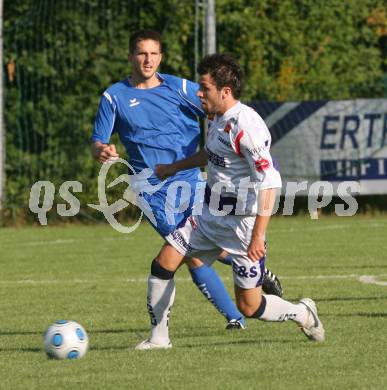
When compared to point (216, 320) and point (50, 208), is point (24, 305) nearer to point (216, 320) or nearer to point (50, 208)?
point (216, 320)

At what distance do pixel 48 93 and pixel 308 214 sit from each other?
4.09m

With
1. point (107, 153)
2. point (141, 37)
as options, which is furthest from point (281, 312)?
point (141, 37)

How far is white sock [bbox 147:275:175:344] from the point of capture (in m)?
7.48

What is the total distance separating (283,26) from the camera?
19391 mm

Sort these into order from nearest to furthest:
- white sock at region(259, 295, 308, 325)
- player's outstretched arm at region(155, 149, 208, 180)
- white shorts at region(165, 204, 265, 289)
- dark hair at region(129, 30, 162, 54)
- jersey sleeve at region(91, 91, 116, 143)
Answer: white shorts at region(165, 204, 265, 289) → white sock at region(259, 295, 308, 325) → player's outstretched arm at region(155, 149, 208, 180) → dark hair at region(129, 30, 162, 54) → jersey sleeve at region(91, 91, 116, 143)

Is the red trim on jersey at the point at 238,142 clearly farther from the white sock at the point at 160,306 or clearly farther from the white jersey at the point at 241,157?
the white sock at the point at 160,306

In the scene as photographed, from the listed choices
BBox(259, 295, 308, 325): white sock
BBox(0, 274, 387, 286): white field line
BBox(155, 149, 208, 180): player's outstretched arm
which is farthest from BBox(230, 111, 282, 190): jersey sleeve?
BBox(0, 274, 387, 286): white field line

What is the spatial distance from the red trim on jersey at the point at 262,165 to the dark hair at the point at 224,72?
467mm

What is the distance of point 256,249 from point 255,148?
21.5 inches

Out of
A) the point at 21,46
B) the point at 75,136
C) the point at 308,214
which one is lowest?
the point at 308,214

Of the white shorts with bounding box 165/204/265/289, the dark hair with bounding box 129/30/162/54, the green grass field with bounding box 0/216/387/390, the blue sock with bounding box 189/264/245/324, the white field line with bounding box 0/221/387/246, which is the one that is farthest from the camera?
the white field line with bounding box 0/221/387/246

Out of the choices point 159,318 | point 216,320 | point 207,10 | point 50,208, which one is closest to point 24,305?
point 216,320

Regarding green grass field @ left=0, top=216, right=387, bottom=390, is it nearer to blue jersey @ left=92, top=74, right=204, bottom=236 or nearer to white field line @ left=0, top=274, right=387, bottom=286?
white field line @ left=0, top=274, right=387, bottom=286

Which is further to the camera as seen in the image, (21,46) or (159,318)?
(21,46)
